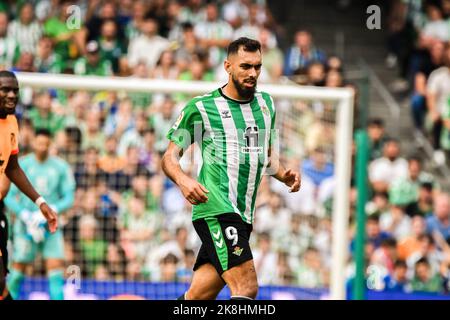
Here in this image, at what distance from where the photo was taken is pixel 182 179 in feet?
27.9

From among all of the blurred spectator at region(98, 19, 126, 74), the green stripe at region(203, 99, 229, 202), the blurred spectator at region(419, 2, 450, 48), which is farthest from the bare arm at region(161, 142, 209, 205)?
the blurred spectator at region(419, 2, 450, 48)

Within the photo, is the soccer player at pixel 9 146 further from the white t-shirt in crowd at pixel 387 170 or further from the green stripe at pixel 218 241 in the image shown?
the white t-shirt in crowd at pixel 387 170

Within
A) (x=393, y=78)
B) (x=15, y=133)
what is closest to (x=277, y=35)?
(x=393, y=78)

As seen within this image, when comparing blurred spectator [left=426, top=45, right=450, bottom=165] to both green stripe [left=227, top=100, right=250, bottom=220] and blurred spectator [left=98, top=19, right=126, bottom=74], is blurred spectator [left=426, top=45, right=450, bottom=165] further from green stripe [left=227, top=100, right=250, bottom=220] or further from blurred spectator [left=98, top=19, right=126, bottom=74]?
green stripe [left=227, top=100, right=250, bottom=220]

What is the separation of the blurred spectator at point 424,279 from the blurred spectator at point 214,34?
4739mm

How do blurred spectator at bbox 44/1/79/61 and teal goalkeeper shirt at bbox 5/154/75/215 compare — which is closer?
teal goalkeeper shirt at bbox 5/154/75/215

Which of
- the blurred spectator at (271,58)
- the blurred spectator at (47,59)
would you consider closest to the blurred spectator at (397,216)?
the blurred spectator at (271,58)

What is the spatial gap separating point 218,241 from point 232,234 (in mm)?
114

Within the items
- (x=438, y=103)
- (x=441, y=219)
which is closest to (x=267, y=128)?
(x=441, y=219)

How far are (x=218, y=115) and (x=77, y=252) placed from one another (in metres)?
5.39

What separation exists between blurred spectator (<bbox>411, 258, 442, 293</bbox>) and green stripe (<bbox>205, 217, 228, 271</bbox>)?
7843mm

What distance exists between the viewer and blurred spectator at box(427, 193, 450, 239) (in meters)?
17.2

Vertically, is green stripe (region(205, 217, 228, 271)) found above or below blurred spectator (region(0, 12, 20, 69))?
below

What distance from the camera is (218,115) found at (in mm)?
8969
